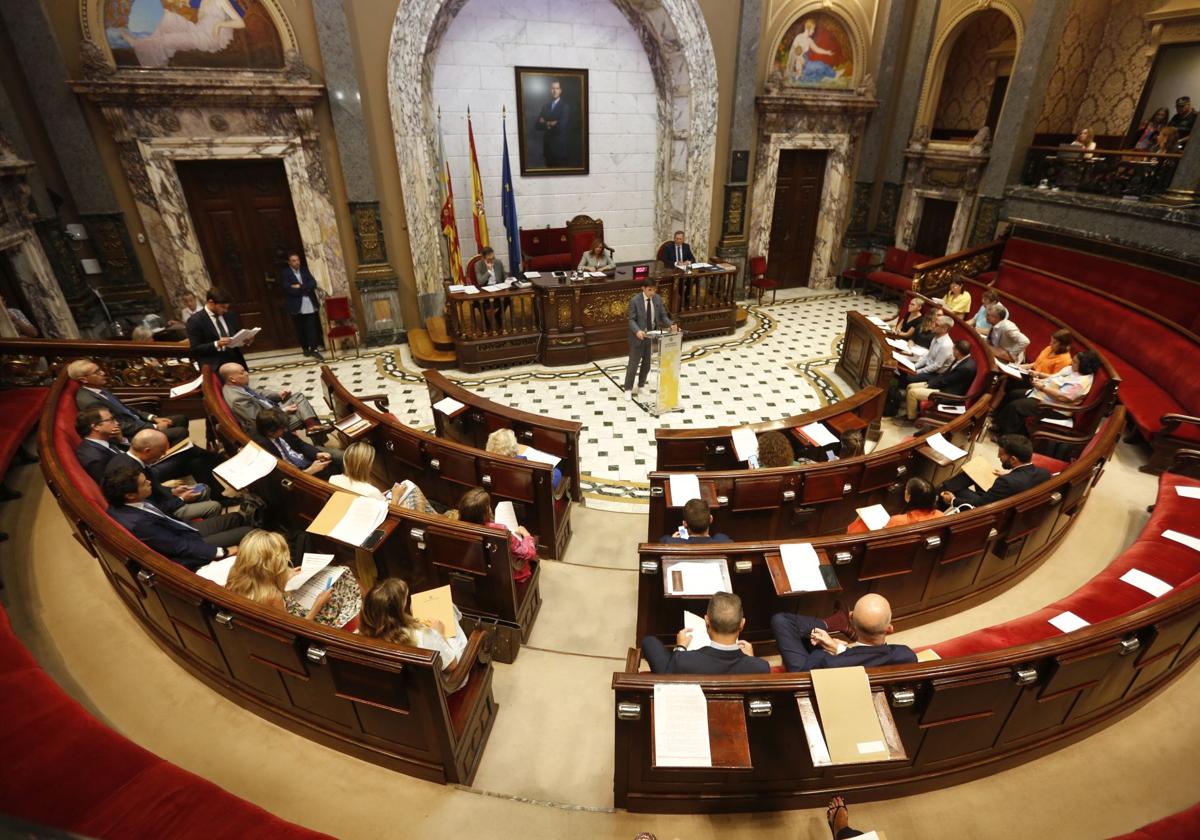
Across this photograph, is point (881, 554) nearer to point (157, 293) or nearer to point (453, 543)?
point (453, 543)

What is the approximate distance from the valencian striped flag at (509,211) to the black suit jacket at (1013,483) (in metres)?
7.04

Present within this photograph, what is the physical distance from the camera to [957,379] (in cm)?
618

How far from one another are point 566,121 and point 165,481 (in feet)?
26.8

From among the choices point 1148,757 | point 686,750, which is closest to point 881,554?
point 1148,757

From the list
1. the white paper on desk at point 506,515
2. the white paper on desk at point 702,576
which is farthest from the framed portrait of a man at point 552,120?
the white paper on desk at point 702,576

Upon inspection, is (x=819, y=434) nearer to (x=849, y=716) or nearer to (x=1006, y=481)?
(x=1006, y=481)

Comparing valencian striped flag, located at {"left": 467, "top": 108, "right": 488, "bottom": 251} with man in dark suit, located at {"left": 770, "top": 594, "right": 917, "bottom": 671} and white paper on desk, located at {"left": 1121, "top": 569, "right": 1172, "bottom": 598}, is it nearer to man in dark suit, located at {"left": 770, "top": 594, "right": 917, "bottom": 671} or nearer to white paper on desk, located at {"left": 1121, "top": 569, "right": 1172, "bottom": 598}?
man in dark suit, located at {"left": 770, "top": 594, "right": 917, "bottom": 671}

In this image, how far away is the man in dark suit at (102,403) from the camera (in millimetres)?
4844

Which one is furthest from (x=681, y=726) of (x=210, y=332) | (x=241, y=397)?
(x=210, y=332)

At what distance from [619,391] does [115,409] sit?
5.12 m

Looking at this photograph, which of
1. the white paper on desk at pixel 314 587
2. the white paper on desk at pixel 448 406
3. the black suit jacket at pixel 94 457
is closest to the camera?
the white paper on desk at pixel 314 587

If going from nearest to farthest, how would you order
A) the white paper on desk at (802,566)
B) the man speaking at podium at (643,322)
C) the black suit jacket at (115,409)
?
the white paper on desk at (802,566) → the black suit jacket at (115,409) → the man speaking at podium at (643,322)

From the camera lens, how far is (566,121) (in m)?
9.86

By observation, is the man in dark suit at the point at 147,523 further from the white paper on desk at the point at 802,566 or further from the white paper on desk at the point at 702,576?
the white paper on desk at the point at 802,566
